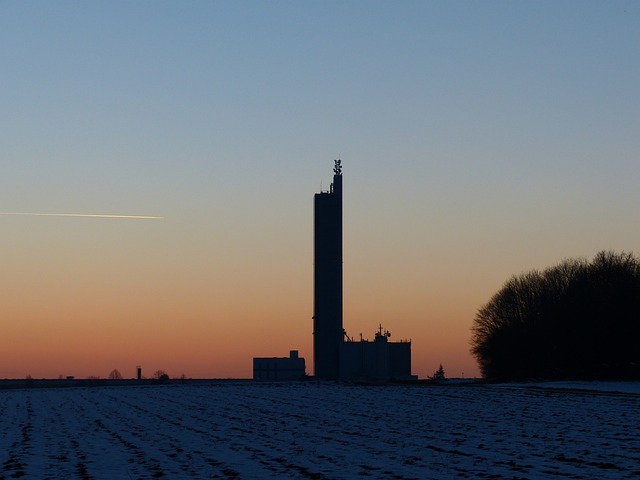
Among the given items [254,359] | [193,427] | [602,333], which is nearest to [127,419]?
[193,427]

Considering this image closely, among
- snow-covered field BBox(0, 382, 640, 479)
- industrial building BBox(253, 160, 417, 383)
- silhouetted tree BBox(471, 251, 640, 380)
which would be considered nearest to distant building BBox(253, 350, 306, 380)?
industrial building BBox(253, 160, 417, 383)

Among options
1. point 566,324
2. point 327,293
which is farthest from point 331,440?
point 327,293

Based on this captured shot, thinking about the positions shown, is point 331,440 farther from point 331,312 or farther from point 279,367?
point 279,367

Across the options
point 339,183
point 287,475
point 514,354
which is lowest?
point 287,475

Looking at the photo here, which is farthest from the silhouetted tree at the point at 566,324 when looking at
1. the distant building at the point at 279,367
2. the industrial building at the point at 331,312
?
the distant building at the point at 279,367

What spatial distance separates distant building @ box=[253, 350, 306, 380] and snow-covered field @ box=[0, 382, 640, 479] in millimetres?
84744

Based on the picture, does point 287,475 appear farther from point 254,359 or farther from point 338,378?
point 254,359

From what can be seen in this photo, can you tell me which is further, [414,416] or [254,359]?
[254,359]

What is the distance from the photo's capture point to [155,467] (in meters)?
22.2

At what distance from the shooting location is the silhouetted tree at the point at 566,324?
80.6 meters

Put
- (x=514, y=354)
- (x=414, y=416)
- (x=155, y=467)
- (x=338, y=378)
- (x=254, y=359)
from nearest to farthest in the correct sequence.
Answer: (x=155, y=467) < (x=414, y=416) < (x=514, y=354) < (x=338, y=378) < (x=254, y=359)

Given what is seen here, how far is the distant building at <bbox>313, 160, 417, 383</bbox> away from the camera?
117 meters

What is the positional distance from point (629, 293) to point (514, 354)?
19844 millimetres

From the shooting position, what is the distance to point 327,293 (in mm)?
116438
